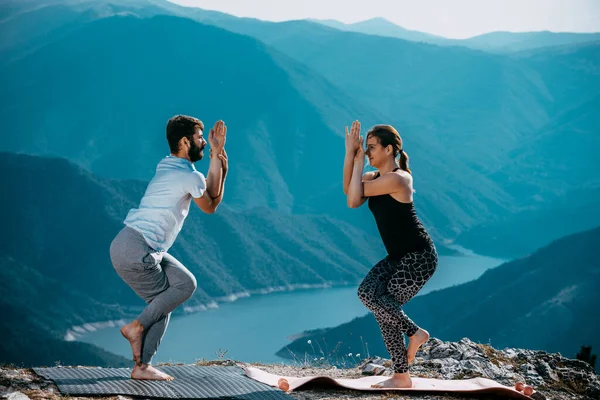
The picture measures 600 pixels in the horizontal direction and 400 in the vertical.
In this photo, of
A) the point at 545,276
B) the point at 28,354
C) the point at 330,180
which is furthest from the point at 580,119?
the point at 28,354

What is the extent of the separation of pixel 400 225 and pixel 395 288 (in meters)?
0.42

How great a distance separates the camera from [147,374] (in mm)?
4930

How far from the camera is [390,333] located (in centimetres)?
504

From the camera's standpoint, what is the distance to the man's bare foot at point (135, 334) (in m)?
4.70

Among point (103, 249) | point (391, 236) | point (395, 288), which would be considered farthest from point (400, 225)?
point (103, 249)

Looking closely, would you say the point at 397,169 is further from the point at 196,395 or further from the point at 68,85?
the point at 68,85

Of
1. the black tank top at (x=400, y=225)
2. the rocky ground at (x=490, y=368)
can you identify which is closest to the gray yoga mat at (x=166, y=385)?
the rocky ground at (x=490, y=368)

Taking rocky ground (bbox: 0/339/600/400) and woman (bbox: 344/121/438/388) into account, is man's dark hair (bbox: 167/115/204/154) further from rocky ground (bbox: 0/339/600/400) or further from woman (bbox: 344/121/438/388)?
rocky ground (bbox: 0/339/600/400)

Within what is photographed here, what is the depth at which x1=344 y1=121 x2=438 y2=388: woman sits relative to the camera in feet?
16.2

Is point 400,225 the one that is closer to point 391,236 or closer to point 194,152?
point 391,236

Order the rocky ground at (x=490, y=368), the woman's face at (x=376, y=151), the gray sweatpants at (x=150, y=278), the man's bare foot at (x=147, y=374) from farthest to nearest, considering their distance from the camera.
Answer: the rocky ground at (x=490, y=368) → the woman's face at (x=376, y=151) → the man's bare foot at (x=147, y=374) → the gray sweatpants at (x=150, y=278)

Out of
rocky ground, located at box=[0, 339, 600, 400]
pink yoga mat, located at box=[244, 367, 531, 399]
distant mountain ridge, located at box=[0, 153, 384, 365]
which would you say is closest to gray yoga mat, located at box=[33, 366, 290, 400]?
pink yoga mat, located at box=[244, 367, 531, 399]

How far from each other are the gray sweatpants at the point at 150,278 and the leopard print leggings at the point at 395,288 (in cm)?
116

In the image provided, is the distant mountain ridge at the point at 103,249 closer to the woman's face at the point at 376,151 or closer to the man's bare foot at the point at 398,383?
the man's bare foot at the point at 398,383
